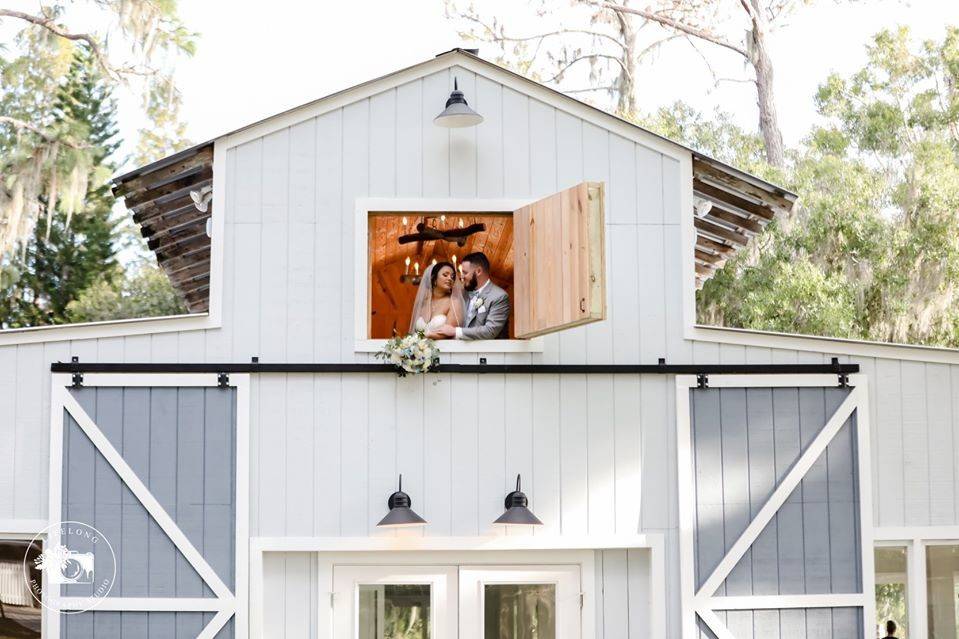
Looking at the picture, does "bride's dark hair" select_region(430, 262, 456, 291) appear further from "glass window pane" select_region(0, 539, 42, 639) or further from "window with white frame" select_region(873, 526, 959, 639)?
"window with white frame" select_region(873, 526, 959, 639)

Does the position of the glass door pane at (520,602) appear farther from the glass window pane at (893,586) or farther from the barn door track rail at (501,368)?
the glass window pane at (893,586)

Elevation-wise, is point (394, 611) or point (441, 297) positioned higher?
point (441, 297)

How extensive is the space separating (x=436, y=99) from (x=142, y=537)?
3.45 meters

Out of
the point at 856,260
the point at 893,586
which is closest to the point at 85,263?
the point at 856,260

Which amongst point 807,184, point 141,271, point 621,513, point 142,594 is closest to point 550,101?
point 621,513

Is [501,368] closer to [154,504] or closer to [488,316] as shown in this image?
[488,316]

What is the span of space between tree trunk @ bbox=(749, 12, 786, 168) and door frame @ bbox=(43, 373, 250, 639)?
1568cm

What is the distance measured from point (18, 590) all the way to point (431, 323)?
10.7 feet

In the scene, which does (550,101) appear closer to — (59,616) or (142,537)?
(142,537)

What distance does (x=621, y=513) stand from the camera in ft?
27.2

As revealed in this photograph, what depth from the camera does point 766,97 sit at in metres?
22.6

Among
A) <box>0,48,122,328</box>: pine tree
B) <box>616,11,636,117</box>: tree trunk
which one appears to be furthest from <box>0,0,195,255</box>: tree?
<box>616,11,636,117</box>: tree trunk

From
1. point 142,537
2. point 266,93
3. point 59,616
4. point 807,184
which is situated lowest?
point 59,616

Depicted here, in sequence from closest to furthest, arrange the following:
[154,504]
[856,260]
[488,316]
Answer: [154,504]
[488,316]
[856,260]
